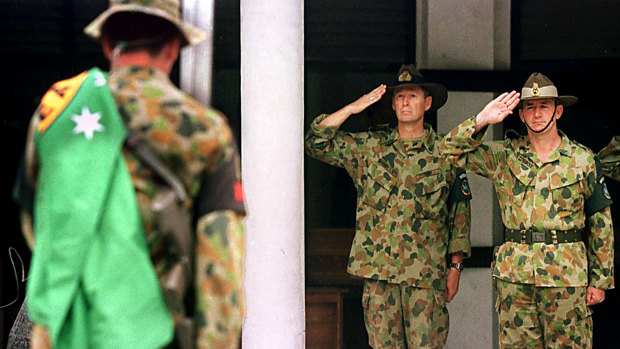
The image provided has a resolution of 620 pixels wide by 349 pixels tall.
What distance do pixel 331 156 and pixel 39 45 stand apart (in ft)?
7.01

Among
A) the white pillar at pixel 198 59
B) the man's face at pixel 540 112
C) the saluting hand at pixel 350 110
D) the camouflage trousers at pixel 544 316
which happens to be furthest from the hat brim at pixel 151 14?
the camouflage trousers at pixel 544 316

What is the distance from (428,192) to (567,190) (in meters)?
0.77

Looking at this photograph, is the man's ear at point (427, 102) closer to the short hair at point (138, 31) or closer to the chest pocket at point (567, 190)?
the chest pocket at point (567, 190)

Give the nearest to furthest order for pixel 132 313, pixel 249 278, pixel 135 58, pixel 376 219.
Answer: pixel 132 313, pixel 135 58, pixel 249 278, pixel 376 219

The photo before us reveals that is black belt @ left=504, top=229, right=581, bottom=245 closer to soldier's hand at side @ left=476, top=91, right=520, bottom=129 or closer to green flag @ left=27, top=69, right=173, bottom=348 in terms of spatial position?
soldier's hand at side @ left=476, top=91, right=520, bottom=129

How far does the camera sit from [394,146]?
4910 millimetres

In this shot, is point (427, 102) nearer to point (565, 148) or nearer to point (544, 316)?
point (565, 148)

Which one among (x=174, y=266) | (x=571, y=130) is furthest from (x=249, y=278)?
(x=571, y=130)

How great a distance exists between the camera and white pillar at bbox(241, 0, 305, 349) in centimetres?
388

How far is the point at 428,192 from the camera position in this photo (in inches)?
190

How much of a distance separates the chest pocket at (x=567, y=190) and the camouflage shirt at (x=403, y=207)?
563mm

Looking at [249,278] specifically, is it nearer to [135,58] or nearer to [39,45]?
[135,58]

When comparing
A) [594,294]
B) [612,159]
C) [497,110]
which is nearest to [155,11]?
[497,110]

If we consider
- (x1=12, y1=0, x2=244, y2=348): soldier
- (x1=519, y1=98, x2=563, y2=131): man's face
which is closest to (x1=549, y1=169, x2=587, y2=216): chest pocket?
(x1=519, y1=98, x2=563, y2=131): man's face
